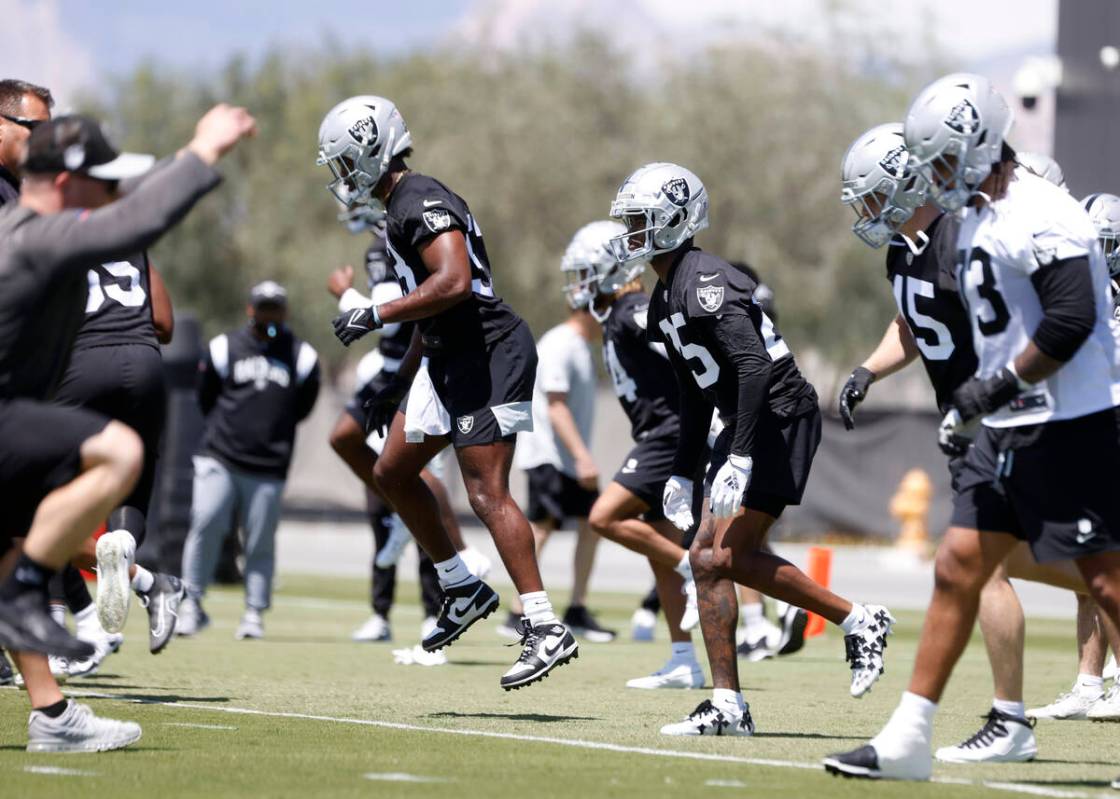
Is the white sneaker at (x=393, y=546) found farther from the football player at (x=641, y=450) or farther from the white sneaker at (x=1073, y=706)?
the white sneaker at (x=1073, y=706)

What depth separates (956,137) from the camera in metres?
5.81

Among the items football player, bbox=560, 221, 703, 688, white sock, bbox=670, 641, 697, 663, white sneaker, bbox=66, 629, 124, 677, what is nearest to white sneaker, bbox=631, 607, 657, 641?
football player, bbox=560, 221, 703, 688

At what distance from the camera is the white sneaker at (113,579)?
7.65m

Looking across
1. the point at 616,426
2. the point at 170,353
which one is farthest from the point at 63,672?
the point at 616,426

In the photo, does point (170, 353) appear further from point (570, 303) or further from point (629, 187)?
point (629, 187)

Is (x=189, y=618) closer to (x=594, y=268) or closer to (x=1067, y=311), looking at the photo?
(x=594, y=268)

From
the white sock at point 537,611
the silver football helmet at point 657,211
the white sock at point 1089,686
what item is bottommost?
the white sock at point 1089,686

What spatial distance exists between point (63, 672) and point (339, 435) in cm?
287

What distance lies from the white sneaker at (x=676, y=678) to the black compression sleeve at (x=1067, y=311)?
403 centimetres

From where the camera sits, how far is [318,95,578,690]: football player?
748 centimetres

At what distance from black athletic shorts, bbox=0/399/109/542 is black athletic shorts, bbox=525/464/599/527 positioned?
7.50 meters

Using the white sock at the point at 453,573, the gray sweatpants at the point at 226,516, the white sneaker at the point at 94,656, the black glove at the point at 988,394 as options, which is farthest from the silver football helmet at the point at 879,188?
the gray sweatpants at the point at 226,516

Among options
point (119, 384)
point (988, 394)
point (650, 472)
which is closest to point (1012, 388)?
point (988, 394)

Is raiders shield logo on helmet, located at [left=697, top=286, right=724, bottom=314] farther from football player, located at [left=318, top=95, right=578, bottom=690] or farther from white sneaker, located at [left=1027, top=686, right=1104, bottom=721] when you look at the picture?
white sneaker, located at [left=1027, top=686, right=1104, bottom=721]
